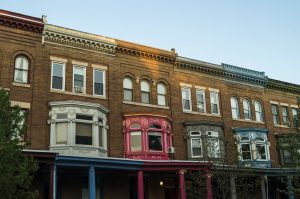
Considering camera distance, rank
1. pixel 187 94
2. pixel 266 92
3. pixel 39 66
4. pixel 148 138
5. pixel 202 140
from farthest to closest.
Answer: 1. pixel 266 92
2. pixel 187 94
3. pixel 202 140
4. pixel 148 138
5. pixel 39 66

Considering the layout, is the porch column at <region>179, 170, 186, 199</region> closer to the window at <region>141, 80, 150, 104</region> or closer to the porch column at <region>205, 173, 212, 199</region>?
the porch column at <region>205, 173, 212, 199</region>

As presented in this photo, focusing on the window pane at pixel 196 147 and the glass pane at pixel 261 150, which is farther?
the glass pane at pixel 261 150

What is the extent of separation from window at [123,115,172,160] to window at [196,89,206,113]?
4789mm

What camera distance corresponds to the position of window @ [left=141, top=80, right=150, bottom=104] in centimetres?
2925

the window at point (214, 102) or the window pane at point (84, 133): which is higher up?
the window at point (214, 102)

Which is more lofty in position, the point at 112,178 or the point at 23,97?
the point at 23,97

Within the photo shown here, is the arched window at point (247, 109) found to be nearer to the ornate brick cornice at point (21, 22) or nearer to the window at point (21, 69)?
the ornate brick cornice at point (21, 22)

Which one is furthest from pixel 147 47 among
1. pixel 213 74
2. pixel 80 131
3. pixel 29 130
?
pixel 29 130

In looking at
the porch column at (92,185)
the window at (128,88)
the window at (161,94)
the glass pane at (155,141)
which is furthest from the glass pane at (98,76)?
the porch column at (92,185)

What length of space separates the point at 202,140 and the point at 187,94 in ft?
13.7

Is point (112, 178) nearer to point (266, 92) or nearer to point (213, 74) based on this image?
point (213, 74)

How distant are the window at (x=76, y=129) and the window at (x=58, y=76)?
61.3 inches

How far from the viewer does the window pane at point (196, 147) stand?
29.6 m

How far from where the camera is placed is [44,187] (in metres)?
23.6
